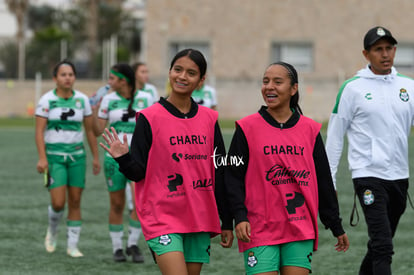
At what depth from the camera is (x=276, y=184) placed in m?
5.32

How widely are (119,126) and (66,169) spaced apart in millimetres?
747

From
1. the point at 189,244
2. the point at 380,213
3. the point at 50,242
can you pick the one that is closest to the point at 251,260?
the point at 189,244

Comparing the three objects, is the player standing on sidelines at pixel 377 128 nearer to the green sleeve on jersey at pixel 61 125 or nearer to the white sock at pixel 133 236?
the white sock at pixel 133 236

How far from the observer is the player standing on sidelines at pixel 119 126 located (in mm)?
8820

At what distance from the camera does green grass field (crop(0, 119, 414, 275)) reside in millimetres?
8422

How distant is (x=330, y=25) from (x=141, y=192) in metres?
38.9

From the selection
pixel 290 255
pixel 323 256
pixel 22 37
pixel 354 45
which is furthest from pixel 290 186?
pixel 22 37

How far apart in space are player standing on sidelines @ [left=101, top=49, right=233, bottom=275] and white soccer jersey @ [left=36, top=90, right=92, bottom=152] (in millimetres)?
3671

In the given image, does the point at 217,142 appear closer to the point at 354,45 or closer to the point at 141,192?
the point at 141,192

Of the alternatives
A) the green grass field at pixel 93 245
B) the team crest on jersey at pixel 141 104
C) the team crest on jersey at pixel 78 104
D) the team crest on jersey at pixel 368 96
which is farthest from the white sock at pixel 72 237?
the team crest on jersey at pixel 368 96

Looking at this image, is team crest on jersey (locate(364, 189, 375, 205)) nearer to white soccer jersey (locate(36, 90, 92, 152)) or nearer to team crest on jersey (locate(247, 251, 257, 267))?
team crest on jersey (locate(247, 251, 257, 267))

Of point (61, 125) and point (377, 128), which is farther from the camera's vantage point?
point (61, 125)

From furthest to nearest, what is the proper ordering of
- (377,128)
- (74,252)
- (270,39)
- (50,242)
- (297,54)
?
(297,54) < (270,39) < (50,242) < (74,252) < (377,128)

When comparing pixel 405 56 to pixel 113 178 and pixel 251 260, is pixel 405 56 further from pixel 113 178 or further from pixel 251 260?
pixel 251 260
